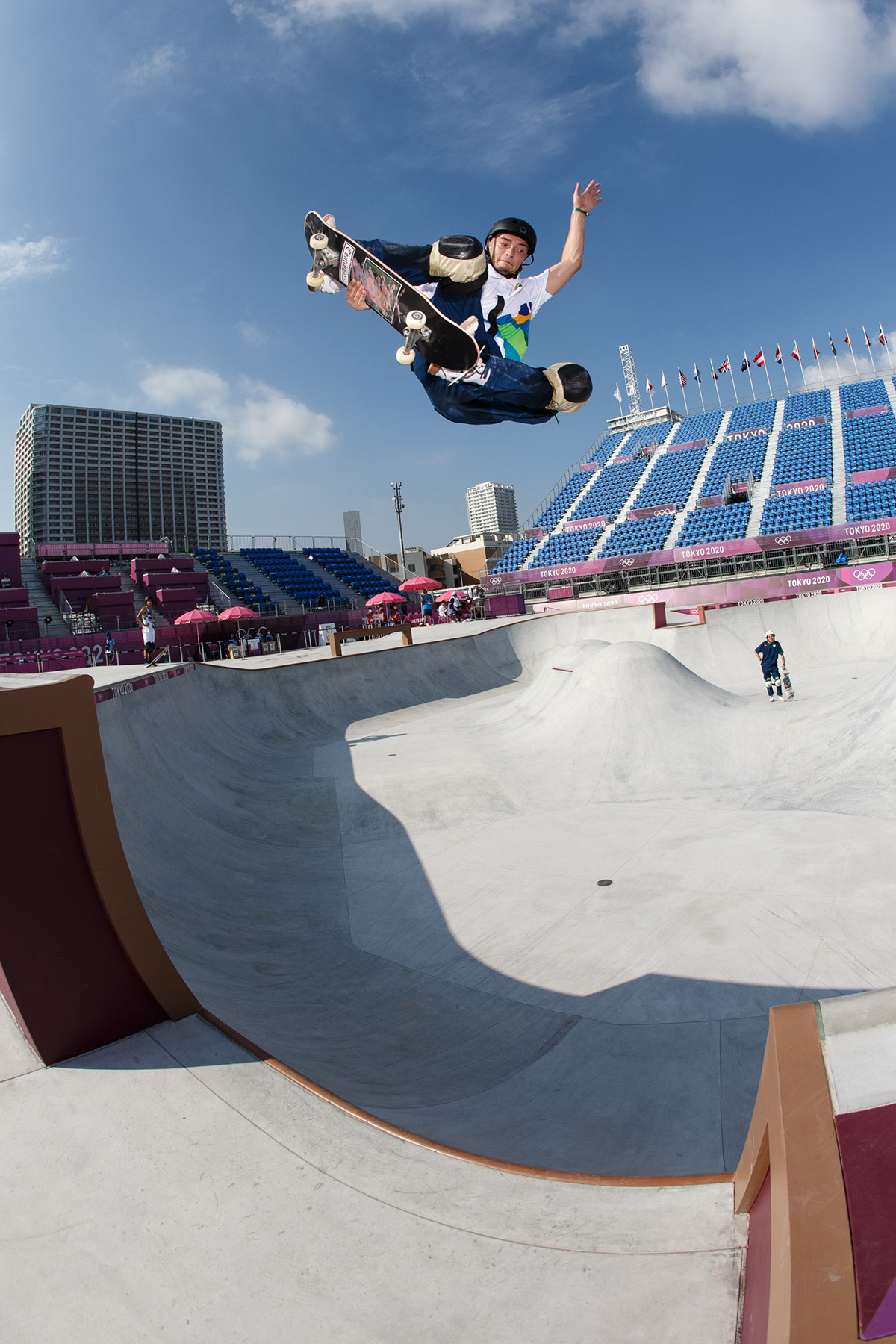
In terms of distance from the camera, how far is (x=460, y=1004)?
16.7 feet

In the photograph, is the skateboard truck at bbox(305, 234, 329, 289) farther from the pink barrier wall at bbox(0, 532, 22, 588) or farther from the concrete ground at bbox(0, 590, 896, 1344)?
the pink barrier wall at bbox(0, 532, 22, 588)

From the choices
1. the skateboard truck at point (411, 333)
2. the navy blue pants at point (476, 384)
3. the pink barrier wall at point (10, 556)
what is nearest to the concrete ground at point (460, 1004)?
the navy blue pants at point (476, 384)

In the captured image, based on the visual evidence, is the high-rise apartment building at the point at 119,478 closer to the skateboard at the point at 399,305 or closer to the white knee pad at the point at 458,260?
the skateboard at the point at 399,305

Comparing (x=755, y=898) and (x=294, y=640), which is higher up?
(x=294, y=640)

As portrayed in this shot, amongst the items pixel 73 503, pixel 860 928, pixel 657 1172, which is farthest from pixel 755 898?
pixel 73 503

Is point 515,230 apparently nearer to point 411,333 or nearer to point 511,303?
point 511,303

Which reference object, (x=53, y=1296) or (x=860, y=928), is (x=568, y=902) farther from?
(x=53, y=1296)

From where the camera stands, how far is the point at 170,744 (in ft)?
30.7

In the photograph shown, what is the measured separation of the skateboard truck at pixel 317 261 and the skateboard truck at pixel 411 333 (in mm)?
4665

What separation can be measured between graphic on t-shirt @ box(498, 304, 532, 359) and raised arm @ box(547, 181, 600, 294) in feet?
3.38

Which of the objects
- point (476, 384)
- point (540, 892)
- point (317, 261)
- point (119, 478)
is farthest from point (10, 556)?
point (540, 892)

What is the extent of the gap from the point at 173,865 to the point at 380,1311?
5277mm

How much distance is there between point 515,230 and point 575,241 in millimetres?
1971

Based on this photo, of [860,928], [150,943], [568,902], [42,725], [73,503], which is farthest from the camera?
[73,503]
